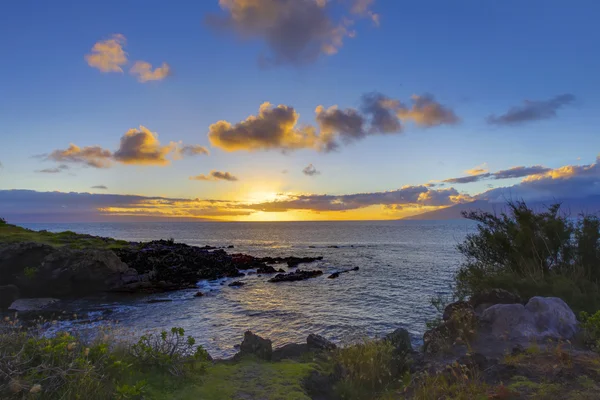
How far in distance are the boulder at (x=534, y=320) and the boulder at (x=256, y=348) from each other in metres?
7.03

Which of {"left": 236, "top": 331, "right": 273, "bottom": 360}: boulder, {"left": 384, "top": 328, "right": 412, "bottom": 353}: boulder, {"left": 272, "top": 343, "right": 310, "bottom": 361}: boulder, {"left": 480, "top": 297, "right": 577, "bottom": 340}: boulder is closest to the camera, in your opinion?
{"left": 480, "top": 297, "right": 577, "bottom": 340}: boulder

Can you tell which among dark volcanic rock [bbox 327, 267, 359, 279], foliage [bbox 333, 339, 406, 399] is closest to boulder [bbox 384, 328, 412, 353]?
foliage [bbox 333, 339, 406, 399]

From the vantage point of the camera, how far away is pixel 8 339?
6.60 m

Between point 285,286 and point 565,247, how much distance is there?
2253 cm

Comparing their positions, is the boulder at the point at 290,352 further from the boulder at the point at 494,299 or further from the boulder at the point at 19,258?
the boulder at the point at 19,258

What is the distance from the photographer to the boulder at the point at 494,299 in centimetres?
1281

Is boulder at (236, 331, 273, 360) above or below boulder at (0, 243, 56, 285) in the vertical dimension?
below

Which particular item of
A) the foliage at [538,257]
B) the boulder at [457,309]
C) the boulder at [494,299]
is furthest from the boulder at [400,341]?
the foliage at [538,257]

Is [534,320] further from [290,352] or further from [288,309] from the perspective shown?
[288,309]

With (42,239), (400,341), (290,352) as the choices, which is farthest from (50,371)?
(42,239)

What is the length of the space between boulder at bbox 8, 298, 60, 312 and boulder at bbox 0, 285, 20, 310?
1.47ft

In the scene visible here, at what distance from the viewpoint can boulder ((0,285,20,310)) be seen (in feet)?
74.2

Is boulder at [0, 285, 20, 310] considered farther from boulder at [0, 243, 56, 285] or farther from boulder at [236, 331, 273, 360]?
boulder at [236, 331, 273, 360]

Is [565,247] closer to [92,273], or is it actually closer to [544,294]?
[544,294]
